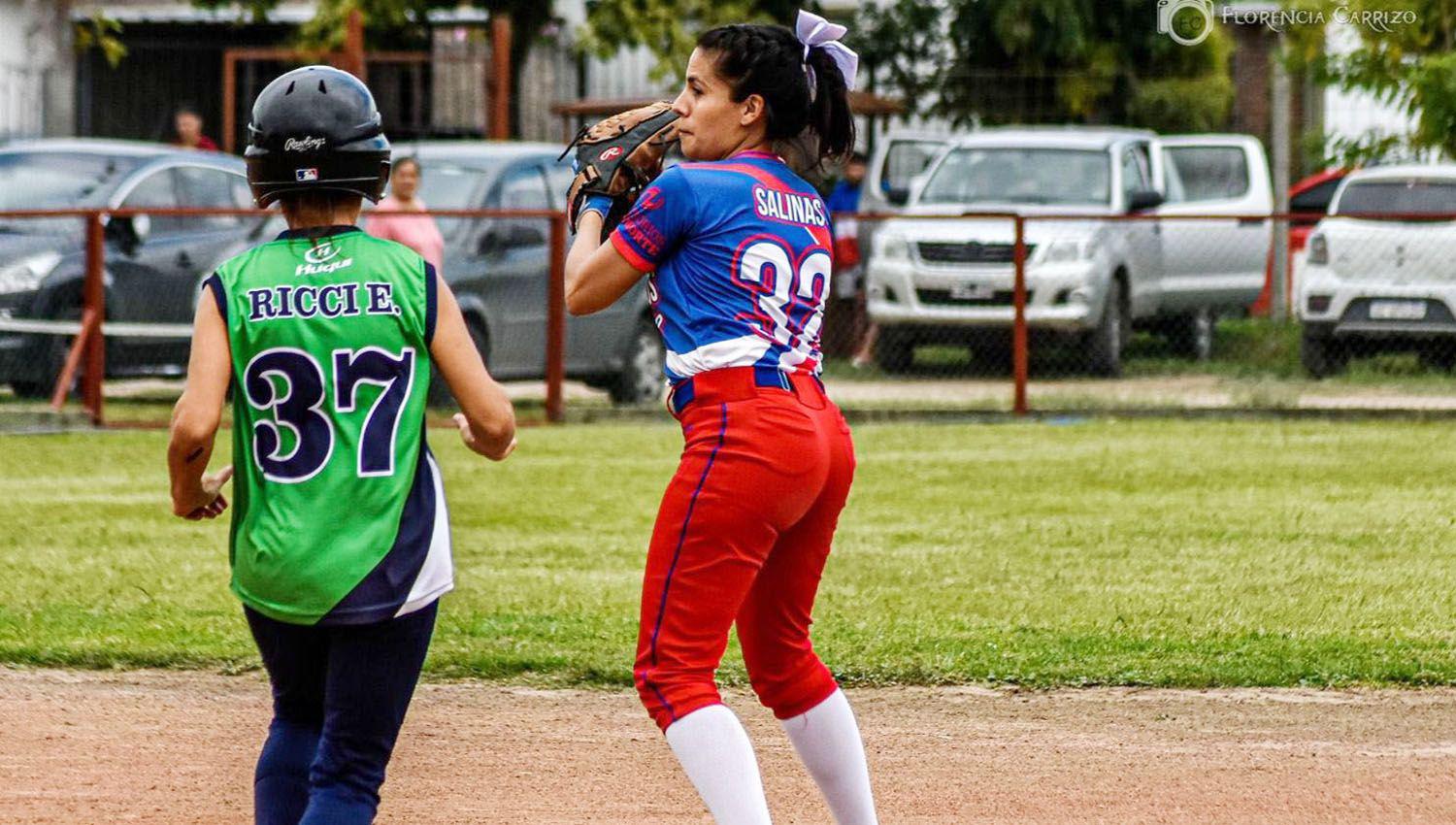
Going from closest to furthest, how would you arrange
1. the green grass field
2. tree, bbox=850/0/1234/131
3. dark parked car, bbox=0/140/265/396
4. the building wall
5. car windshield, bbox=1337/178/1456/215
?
the green grass field, dark parked car, bbox=0/140/265/396, car windshield, bbox=1337/178/1456/215, tree, bbox=850/0/1234/131, the building wall

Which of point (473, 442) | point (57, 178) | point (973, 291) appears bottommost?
point (973, 291)

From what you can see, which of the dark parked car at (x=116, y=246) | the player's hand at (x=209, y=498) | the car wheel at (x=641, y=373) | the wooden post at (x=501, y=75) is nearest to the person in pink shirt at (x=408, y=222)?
the dark parked car at (x=116, y=246)

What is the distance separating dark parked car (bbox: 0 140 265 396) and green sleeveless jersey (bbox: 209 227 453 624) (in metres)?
10.8

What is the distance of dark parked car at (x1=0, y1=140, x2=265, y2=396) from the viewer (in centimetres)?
1364

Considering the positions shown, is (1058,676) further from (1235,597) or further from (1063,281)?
(1063,281)

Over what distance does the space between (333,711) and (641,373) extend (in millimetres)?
11682

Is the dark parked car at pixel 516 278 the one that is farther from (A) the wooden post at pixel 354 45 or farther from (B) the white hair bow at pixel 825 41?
(B) the white hair bow at pixel 825 41

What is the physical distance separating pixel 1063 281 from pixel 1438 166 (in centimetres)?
386

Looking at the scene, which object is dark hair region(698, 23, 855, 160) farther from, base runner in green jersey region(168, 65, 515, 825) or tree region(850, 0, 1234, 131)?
tree region(850, 0, 1234, 131)

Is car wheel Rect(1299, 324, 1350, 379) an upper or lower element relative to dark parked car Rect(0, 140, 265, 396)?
lower

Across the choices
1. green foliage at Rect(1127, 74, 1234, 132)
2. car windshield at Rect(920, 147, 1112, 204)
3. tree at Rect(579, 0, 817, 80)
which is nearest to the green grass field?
car windshield at Rect(920, 147, 1112, 204)

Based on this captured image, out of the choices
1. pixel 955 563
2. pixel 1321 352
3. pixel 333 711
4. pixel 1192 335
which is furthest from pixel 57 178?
pixel 333 711

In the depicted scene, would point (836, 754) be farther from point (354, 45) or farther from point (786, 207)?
point (354, 45)

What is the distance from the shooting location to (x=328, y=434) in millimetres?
3418
